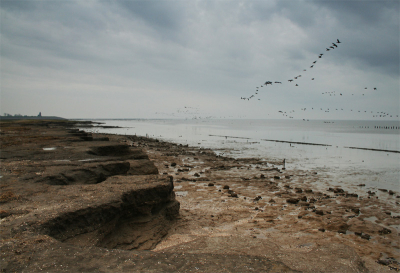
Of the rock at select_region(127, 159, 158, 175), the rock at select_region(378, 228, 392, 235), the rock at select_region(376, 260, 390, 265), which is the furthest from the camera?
the rock at select_region(127, 159, 158, 175)

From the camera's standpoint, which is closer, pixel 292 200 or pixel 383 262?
pixel 383 262

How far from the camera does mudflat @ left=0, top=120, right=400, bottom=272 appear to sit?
11.3ft

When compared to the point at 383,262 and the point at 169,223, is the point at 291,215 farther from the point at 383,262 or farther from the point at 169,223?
the point at 169,223

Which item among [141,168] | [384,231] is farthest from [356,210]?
[141,168]

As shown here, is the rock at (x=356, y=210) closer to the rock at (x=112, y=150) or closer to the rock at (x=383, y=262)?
the rock at (x=383, y=262)

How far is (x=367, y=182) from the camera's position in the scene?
48.3ft

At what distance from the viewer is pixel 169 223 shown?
7008mm

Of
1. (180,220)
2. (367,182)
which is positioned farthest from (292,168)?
(180,220)

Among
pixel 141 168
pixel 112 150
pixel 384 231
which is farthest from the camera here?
pixel 112 150

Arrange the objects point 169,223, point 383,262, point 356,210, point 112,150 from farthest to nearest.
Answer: point 112,150 → point 356,210 → point 169,223 → point 383,262

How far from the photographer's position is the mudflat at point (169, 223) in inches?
136

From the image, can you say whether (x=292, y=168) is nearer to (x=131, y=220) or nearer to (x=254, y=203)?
(x=254, y=203)

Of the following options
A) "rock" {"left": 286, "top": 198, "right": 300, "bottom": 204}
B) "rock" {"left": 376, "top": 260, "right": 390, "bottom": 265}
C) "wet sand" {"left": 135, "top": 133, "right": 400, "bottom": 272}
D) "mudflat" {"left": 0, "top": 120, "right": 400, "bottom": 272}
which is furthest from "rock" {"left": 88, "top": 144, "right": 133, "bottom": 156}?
"rock" {"left": 376, "top": 260, "right": 390, "bottom": 265}

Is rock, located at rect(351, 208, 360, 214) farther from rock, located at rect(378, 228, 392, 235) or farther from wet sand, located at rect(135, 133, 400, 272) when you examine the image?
rock, located at rect(378, 228, 392, 235)
